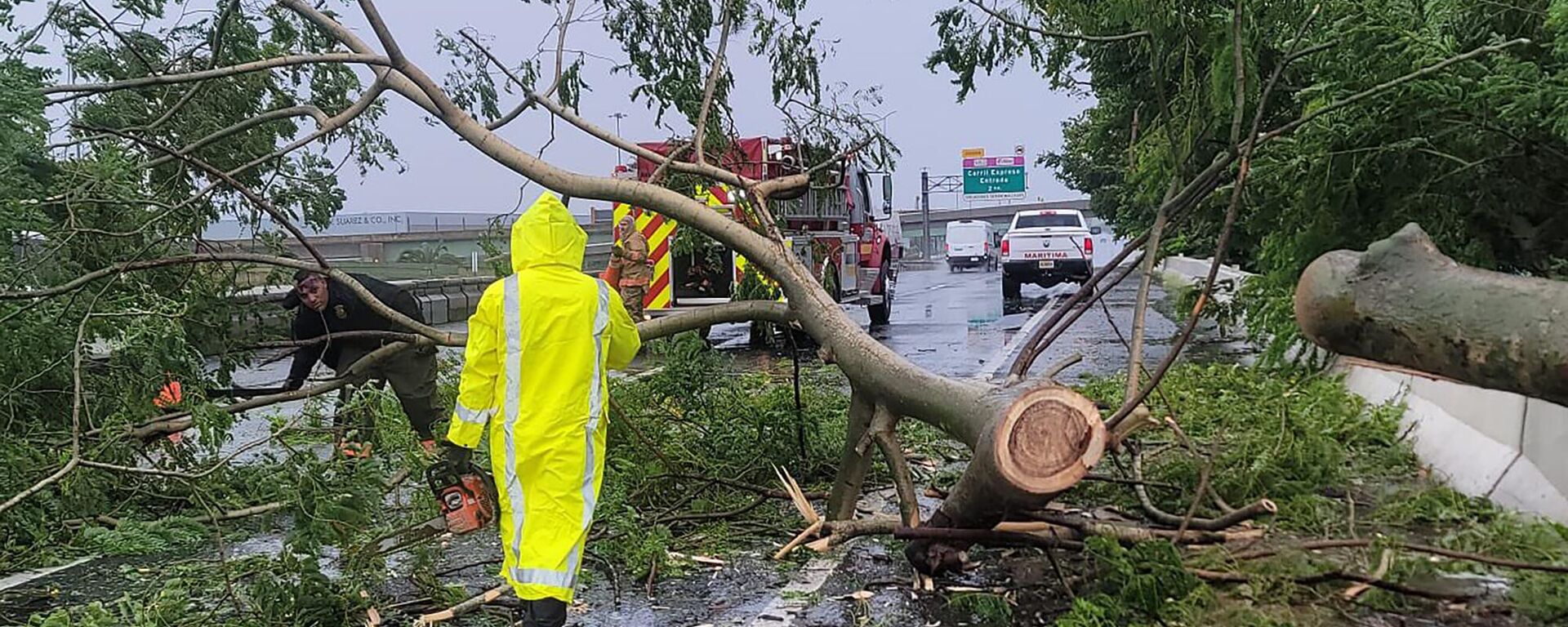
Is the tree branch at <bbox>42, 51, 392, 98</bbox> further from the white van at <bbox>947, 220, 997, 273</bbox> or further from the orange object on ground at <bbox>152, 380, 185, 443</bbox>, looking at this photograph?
the white van at <bbox>947, 220, 997, 273</bbox>

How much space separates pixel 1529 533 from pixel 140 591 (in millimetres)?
5008

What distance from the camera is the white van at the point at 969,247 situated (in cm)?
4872

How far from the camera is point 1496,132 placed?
16.0ft

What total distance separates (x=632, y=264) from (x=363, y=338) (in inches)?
221

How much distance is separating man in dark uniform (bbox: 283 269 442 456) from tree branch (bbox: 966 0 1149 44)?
3248 millimetres

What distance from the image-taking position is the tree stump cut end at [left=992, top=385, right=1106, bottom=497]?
11.4 feet

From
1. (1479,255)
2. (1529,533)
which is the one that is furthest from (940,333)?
(1529,533)

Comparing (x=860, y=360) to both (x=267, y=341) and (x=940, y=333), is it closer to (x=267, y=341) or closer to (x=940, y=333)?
(x=267, y=341)

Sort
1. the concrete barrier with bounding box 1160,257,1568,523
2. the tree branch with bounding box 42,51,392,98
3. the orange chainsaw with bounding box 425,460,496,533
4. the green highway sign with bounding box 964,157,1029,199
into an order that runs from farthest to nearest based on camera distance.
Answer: the green highway sign with bounding box 964,157,1029,199 → the tree branch with bounding box 42,51,392,98 → the concrete barrier with bounding box 1160,257,1568,523 → the orange chainsaw with bounding box 425,460,496,533

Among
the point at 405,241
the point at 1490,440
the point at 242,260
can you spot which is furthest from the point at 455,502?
the point at 405,241

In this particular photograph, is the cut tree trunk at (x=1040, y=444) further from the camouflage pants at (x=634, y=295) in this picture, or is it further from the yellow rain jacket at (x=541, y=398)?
the camouflage pants at (x=634, y=295)

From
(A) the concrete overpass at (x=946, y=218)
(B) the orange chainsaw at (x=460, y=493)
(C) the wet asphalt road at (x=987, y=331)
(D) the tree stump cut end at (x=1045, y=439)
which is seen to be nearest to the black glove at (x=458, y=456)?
(B) the orange chainsaw at (x=460, y=493)

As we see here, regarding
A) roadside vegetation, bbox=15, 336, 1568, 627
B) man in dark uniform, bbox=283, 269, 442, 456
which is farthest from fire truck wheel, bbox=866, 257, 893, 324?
man in dark uniform, bbox=283, 269, 442, 456

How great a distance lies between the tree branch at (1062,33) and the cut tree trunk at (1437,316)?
2793 millimetres
